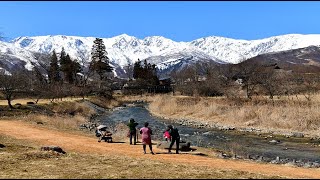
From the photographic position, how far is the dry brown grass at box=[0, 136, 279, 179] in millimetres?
14461

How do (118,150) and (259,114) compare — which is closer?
(118,150)

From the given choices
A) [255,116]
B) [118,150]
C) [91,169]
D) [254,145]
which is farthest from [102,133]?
[255,116]

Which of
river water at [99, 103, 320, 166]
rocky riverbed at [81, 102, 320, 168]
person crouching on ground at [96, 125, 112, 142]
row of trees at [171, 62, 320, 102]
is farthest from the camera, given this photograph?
row of trees at [171, 62, 320, 102]

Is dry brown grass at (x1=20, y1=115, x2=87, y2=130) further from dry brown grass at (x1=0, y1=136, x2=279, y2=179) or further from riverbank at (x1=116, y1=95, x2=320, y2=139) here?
dry brown grass at (x1=0, y1=136, x2=279, y2=179)

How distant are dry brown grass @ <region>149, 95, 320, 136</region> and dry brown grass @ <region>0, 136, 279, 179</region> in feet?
70.5

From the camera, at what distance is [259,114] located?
4181cm

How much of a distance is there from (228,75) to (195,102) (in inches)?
1784

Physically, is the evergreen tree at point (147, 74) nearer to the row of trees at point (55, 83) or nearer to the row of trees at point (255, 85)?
the row of trees at point (55, 83)

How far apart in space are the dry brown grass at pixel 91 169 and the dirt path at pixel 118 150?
2494mm

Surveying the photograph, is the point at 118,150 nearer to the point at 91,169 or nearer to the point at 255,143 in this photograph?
the point at 91,169

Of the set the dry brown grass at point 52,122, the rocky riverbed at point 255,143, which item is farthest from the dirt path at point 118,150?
the rocky riverbed at point 255,143

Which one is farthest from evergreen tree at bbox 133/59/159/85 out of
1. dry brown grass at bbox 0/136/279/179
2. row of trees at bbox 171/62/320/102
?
dry brown grass at bbox 0/136/279/179

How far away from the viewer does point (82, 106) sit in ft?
196

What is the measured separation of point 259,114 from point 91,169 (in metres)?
29.0
